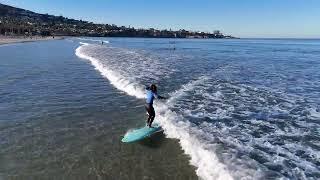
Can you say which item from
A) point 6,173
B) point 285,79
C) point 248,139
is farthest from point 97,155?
point 285,79

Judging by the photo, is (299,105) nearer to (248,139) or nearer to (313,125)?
(313,125)

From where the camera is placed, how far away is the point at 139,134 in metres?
15.7

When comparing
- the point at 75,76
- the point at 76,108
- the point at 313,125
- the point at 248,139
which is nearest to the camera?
the point at 248,139

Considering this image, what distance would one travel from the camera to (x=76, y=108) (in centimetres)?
2067

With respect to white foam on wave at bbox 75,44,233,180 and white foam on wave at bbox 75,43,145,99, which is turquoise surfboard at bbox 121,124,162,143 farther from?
white foam on wave at bbox 75,43,145,99

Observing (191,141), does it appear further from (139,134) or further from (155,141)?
(139,134)

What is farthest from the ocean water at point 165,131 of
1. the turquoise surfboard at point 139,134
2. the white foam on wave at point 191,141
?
the turquoise surfboard at point 139,134

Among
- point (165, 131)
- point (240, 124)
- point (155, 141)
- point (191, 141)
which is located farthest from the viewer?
point (240, 124)

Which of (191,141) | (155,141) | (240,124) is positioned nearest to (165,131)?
(155,141)

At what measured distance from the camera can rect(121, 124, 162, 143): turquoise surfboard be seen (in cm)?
1530

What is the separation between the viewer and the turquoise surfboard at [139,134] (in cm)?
1530

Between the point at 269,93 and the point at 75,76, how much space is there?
53.5 feet

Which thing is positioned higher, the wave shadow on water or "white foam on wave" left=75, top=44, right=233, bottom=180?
"white foam on wave" left=75, top=44, right=233, bottom=180

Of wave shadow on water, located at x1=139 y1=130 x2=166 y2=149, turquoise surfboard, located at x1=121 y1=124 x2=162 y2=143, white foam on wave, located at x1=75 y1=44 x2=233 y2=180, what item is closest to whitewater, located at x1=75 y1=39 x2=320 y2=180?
white foam on wave, located at x1=75 y1=44 x2=233 y2=180
